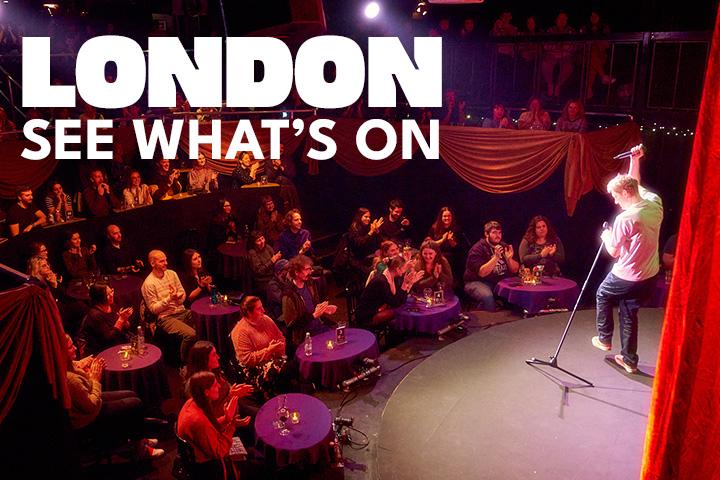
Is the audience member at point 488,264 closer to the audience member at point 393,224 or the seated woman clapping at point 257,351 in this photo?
the audience member at point 393,224

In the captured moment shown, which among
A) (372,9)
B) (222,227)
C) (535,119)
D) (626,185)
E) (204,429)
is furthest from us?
(372,9)

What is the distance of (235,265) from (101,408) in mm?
3593

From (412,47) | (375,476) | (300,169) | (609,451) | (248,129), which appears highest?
(412,47)

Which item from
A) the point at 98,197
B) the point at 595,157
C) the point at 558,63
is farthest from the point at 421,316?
the point at 558,63

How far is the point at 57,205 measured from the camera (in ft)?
23.4

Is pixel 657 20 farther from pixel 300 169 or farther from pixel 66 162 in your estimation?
pixel 66 162

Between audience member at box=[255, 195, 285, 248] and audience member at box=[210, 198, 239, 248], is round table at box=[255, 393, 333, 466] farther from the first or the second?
audience member at box=[210, 198, 239, 248]

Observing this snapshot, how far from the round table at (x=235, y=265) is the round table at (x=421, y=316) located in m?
2.48

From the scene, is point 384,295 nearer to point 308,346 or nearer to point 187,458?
point 308,346

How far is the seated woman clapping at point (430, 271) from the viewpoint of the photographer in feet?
21.2

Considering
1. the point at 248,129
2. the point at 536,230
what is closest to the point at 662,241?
the point at 536,230

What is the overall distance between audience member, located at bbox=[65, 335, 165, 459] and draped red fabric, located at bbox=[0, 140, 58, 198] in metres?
2.66

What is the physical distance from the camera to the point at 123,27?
1272 cm

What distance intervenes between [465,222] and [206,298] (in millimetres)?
4875
